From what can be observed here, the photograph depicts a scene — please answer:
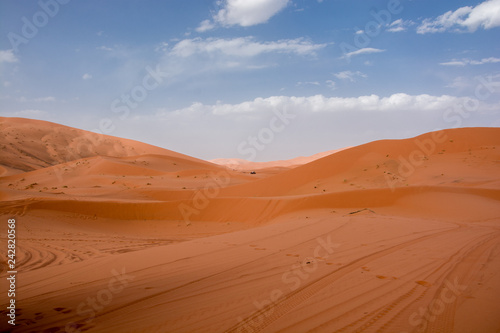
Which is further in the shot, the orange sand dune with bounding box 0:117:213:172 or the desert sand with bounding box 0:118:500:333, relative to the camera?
the orange sand dune with bounding box 0:117:213:172

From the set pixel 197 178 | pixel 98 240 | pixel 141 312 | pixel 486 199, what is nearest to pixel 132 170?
pixel 197 178

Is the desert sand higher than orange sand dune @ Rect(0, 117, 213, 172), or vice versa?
orange sand dune @ Rect(0, 117, 213, 172)

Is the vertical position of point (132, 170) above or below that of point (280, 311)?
above

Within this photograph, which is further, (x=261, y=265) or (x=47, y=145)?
(x=47, y=145)

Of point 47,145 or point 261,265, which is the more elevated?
point 47,145

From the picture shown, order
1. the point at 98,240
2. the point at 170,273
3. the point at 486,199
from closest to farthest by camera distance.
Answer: the point at 170,273
the point at 98,240
the point at 486,199

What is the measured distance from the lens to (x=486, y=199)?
505 inches

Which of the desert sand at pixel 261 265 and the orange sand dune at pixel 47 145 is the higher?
the orange sand dune at pixel 47 145

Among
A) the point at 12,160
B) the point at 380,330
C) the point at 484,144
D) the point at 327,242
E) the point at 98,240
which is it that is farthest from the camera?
the point at 12,160

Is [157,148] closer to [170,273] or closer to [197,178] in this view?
[197,178]

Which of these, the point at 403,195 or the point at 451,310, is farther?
the point at 403,195

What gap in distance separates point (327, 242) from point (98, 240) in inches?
271

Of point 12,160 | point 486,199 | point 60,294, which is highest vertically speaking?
point 12,160

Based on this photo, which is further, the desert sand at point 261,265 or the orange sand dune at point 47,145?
the orange sand dune at point 47,145
